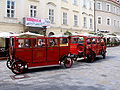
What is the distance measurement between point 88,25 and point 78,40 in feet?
59.6

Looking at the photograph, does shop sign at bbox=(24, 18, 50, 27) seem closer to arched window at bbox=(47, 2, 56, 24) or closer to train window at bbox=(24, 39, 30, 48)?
arched window at bbox=(47, 2, 56, 24)

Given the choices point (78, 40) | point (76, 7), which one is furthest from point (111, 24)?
point (78, 40)

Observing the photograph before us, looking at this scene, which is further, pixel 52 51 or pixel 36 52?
pixel 52 51

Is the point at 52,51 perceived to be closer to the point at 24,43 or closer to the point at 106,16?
the point at 24,43

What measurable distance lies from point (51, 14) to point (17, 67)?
1471 centimetres

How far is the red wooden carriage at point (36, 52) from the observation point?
7391 millimetres

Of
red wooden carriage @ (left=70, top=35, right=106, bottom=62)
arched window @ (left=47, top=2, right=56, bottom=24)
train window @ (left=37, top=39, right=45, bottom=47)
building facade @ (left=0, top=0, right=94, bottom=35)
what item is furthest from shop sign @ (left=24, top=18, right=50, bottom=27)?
train window @ (left=37, top=39, right=45, bottom=47)

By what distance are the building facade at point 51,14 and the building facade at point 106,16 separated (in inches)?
92.3

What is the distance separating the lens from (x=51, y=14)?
2111 cm

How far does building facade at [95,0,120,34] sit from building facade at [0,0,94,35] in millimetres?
2346

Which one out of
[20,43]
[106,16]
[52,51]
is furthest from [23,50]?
[106,16]

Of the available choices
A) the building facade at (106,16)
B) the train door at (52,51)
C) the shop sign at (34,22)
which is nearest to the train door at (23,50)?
the train door at (52,51)

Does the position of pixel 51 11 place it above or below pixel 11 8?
above

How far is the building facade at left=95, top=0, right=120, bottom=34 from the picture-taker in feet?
104
